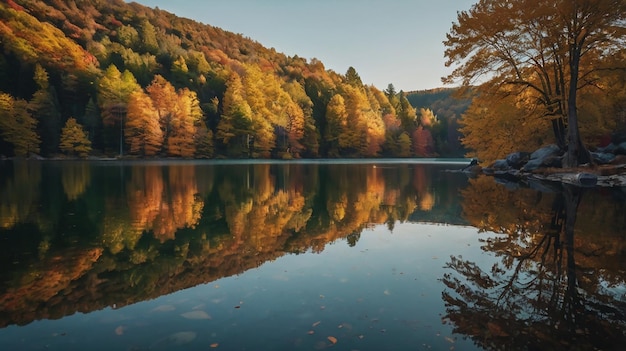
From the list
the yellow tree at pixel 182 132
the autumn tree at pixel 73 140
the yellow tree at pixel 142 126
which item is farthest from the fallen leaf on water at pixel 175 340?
the autumn tree at pixel 73 140

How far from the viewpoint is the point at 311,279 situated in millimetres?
5934

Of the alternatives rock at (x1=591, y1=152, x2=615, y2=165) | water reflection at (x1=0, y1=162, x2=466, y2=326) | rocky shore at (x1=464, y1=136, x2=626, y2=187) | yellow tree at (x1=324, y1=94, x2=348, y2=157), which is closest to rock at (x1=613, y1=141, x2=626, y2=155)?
rocky shore at (x1=464, y1=136, x2=626, y2=187)

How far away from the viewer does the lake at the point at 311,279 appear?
4.02 meters

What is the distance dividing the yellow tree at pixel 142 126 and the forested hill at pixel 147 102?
0.47 feet

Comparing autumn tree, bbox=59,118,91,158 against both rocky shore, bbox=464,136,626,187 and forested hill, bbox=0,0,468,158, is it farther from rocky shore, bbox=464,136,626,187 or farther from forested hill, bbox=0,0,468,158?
rocky shore, bbox=464,136,626,187

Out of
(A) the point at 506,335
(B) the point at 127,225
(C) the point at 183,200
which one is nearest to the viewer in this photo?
(A) the point at 506,335

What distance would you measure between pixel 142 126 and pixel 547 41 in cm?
4974

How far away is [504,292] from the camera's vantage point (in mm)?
5277

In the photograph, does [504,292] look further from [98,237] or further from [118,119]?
[118,119]

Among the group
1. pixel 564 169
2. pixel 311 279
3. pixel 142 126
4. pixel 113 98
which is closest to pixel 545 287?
pixel 311 279

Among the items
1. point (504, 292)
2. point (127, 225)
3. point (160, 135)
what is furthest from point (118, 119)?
point (504, 292)

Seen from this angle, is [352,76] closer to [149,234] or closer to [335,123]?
[335,123]

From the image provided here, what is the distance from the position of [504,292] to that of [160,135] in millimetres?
56015

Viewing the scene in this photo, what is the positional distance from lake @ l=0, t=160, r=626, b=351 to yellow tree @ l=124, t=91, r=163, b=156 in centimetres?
4464
